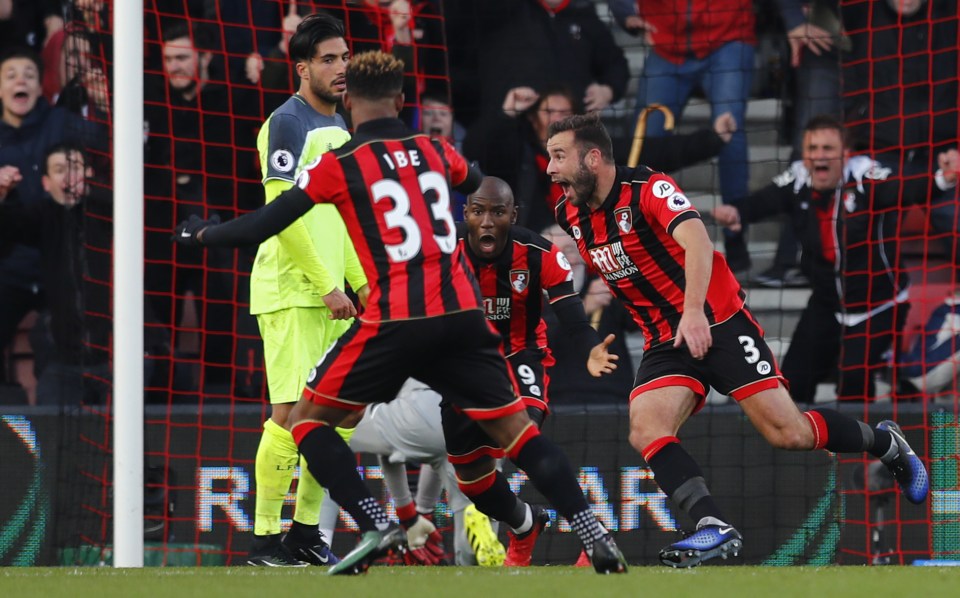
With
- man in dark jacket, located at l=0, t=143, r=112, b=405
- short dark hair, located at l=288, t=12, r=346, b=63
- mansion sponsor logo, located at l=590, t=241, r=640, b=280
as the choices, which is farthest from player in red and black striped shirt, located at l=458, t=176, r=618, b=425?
man in dark jacket, located at l=0, t=143, r=112, b=405

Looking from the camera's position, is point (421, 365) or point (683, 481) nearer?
point (421, 365)

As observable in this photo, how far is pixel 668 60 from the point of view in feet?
30.0

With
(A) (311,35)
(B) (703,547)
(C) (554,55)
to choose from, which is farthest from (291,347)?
(C) (554,55)

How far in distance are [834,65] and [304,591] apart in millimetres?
5974

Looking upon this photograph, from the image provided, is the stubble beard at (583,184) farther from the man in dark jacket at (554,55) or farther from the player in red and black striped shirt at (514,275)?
the man in dark jacket at (554,55)

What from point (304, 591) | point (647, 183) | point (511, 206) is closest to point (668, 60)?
point (511, 206)

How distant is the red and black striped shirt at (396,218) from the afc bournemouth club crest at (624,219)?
1049 millimetres

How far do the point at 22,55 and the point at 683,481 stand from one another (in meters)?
5.18

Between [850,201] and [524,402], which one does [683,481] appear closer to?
[524,402]

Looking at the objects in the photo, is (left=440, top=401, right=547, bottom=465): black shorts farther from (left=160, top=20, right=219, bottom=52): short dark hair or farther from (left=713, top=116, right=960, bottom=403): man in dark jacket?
(left=160, top=20, right=219, bottom=52): short dark hair

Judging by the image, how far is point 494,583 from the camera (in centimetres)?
457

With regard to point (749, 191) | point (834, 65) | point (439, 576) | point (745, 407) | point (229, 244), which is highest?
point (834, 65)

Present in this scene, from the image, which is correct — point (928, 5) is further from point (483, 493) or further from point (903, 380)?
point (483, 493)

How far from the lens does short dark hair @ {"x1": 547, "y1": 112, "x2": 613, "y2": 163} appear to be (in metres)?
5.68
